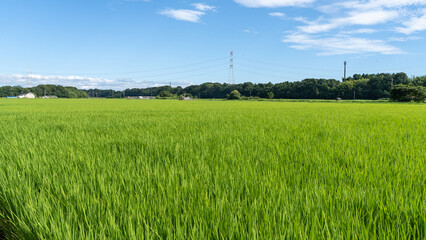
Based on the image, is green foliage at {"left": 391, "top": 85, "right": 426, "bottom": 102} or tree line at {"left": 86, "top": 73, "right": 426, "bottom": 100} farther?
tree line at {"left": 86, "top": 73, "right": 426, "bottom": 100}

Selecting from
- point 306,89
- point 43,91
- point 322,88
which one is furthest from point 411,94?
point 43,91

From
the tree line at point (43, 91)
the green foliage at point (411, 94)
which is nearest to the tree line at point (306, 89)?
the tree line at point (43, 91)

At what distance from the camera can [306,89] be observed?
9019 cm

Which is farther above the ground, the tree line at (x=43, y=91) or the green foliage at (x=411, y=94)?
the tree line at (x=43, y=91)

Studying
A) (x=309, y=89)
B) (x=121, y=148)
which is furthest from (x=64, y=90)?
(x=121, y=148)

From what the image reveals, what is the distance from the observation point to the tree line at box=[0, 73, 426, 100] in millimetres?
76375

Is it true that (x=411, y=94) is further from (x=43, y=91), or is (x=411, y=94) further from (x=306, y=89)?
(x=43, y=91)

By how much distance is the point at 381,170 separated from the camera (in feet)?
6.71

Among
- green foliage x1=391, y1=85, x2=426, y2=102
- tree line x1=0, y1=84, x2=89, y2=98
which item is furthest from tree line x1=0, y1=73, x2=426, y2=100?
green foliage x1=391, y1=85, x2=426, y2=102

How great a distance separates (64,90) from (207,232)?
157481 millimetres

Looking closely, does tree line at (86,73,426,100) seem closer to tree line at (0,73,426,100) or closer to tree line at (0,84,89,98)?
tree line at (0,73,426,100)

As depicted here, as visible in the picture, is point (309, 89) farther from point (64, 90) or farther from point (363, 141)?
point (64, 90)

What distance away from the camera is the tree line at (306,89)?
251 feet

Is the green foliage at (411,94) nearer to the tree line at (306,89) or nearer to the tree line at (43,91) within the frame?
the tree line at (306,89)
